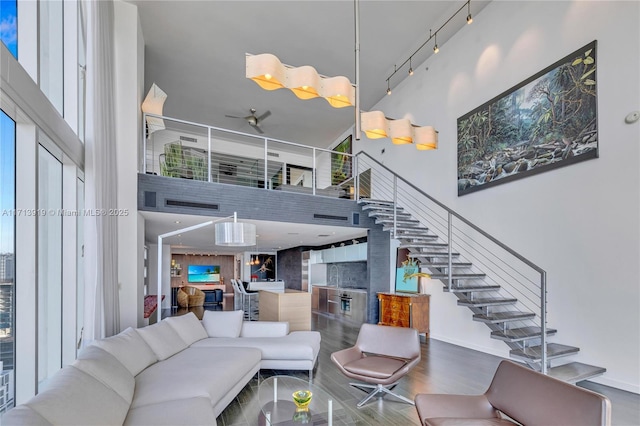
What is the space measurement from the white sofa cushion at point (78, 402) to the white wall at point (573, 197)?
5.21m

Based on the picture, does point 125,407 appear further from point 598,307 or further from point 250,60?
point 598,307

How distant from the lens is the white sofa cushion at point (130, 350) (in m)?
2.86

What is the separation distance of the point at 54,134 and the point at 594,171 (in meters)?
6.02

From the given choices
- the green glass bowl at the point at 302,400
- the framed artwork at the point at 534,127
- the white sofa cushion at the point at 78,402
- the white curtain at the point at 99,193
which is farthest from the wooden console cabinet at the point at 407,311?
the white sofa cushion at the point at 78,402

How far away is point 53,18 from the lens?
10.0 ft

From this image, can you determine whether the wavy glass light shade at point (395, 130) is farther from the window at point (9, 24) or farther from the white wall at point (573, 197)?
the window at point (9, 24)

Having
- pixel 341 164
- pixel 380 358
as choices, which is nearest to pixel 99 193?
pixel 380 358

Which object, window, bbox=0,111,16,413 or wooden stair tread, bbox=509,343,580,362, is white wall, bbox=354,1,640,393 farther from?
window, bbox=0,111,16,413

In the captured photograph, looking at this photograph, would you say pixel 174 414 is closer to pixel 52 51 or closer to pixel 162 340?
pixel 162 340

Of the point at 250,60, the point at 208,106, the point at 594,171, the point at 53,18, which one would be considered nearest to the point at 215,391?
the point at 250,60

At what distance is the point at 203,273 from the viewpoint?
16984mm

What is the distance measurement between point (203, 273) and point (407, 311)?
1321 cm

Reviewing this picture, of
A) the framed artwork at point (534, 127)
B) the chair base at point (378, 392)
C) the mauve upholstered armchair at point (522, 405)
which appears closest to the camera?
the mauve upholstered armchair at point (522, 405)

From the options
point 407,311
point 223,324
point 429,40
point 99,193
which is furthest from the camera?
point 429,40
